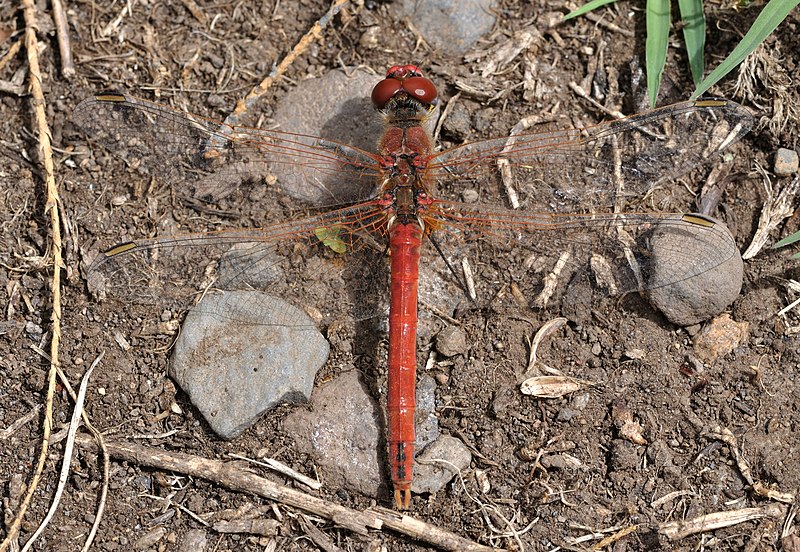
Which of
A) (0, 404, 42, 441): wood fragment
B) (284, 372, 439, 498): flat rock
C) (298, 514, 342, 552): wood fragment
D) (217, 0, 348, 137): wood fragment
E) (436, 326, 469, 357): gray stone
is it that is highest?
(217, 0, 348, 137): wood fragment

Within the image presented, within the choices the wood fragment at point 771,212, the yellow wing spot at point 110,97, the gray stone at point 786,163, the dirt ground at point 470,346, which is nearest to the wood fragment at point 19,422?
the dirt ground at point 470,346

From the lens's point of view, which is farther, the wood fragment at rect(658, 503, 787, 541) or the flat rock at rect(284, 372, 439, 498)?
the flat rock at rect(284, 372, 439, 498)

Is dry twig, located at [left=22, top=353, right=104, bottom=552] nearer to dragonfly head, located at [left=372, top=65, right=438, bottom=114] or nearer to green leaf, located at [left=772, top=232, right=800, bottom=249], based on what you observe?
dragonfly head, located at [left=372, top=65, right=438, bottom=114]

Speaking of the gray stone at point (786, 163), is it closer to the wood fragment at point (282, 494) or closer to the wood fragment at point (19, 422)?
the wood fragment at point (282, 494)

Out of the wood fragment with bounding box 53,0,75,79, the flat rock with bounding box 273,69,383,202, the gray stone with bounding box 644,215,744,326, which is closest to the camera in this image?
the gray stone with bounding box 644,215,744,326

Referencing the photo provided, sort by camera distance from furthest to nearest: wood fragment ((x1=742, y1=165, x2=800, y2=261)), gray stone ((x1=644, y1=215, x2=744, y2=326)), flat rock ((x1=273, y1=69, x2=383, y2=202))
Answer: flat rock ((x1=273, y1=69, x2=383, y2=202))
wood fragment ((x1=742, y1=165, x2=800, y2=261))
gray stone ((x1=644, y1=215, x2=744, y2=326))

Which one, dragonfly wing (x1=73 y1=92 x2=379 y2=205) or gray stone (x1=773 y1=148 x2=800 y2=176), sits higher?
dragonfly wing (x1=73 y1=92 x2=379 y2=205)

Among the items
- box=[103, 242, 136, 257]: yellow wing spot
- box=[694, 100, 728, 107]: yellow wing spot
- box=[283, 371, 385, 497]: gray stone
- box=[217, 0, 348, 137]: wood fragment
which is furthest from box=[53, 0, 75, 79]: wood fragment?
box=[694, 100, 728, 107]: yellow wing spot

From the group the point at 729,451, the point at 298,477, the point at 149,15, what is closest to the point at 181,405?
the point at 298,477
